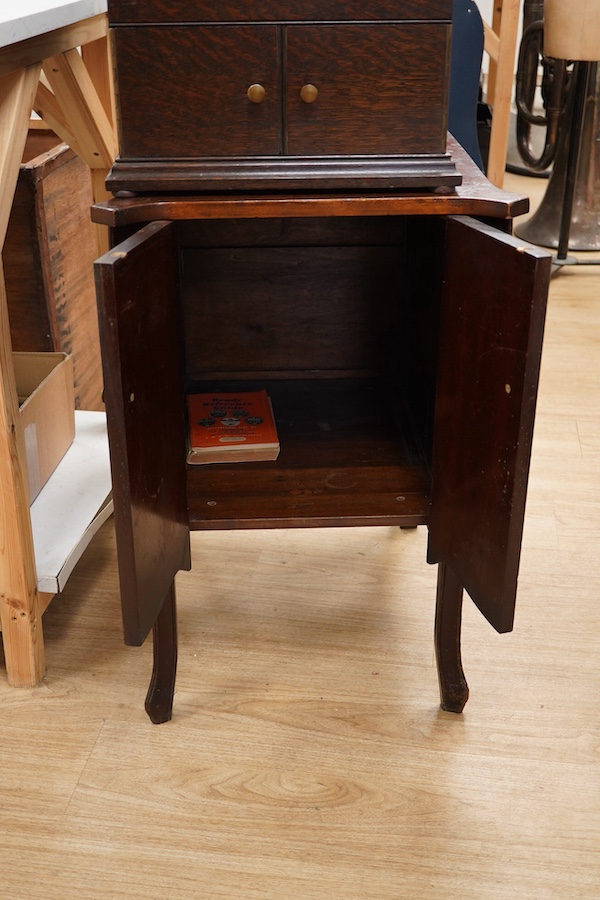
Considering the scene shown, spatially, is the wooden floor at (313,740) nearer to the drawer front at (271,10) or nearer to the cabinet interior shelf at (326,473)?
the cabinet interior shelf at (326,473)

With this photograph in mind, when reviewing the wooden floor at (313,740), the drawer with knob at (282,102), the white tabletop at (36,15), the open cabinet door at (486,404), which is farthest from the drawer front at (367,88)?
the wooden floor at (313,740)

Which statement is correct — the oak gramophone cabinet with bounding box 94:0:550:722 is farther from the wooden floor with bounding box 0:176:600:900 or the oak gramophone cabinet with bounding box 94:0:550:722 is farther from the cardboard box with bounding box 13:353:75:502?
the cardboard box with bounding box 13:353:75:502

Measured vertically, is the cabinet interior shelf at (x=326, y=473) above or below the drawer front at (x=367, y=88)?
below

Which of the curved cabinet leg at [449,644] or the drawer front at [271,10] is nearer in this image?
the drawer front at [271,10]

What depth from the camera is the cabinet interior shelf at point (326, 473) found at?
133cm

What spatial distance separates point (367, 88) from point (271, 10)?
143mm

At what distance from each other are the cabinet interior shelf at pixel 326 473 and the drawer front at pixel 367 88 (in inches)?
17.9

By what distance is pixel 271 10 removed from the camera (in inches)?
44.4

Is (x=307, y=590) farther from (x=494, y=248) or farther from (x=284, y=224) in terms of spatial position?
(x=494, y=248)

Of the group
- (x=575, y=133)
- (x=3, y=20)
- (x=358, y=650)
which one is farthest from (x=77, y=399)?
(x=575, y=133)

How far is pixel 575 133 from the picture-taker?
120 inches

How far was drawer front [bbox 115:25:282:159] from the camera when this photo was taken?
114 cm

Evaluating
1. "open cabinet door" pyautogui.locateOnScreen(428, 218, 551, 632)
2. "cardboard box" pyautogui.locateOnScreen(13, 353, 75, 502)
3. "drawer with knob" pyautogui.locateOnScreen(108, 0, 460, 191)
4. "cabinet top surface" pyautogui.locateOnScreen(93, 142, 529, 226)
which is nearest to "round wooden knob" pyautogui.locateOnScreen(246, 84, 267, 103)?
"drawer with knob" pyautogui.locateOnScreen(108, 0, 460, 191)

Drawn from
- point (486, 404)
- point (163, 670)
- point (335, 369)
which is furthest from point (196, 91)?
point (163, 670)
